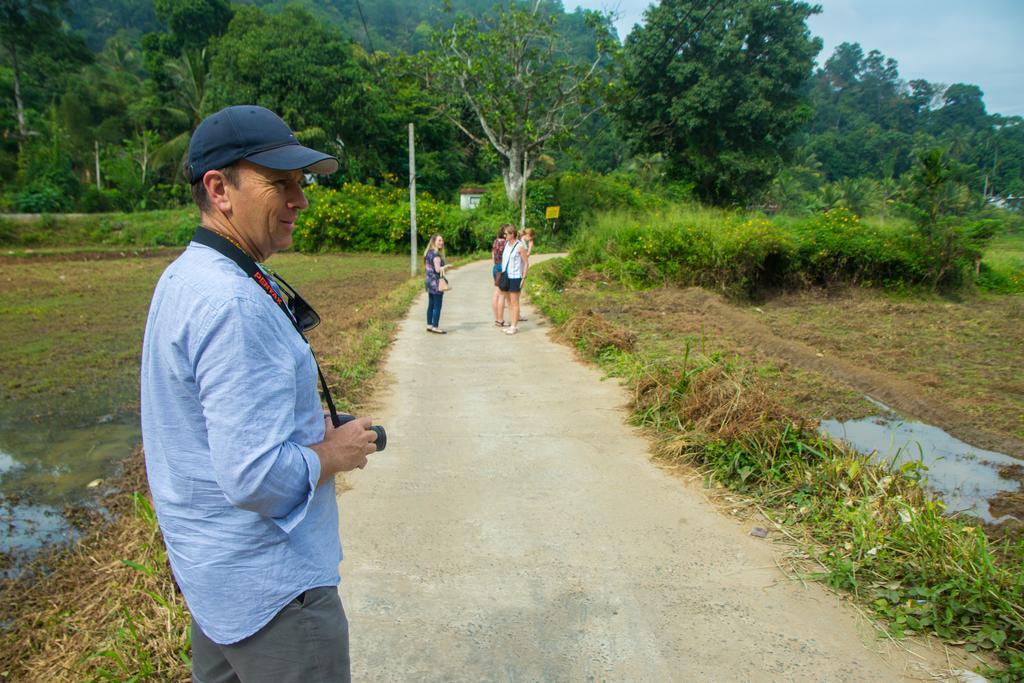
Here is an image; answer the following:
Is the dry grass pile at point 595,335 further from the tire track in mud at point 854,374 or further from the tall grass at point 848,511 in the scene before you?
the tire track in mud at point 854,374

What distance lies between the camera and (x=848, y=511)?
12.2ft

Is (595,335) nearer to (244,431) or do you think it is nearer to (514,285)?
(514,285)

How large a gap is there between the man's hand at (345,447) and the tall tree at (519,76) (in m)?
29.7

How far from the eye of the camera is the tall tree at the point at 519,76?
30.7m

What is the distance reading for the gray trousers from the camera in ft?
4.82

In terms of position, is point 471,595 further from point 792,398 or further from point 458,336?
point 458,336

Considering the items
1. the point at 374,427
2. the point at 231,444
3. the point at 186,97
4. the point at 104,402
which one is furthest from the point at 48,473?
the point at 186,97

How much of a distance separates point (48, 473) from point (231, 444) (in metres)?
5.64

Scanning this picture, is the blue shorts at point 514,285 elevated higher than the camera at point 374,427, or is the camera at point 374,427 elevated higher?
the camera at point 374,427

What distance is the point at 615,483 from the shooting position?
15.5 feet

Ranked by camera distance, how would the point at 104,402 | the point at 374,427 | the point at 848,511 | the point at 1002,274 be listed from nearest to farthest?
the point at 374,427 < the point at 848,511 < the point at 104,402 < the point at 1002,274

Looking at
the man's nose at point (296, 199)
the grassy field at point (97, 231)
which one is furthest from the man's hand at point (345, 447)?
the grassy field at point (97, 231)

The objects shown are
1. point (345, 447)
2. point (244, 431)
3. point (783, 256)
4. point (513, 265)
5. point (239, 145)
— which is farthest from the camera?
point (783, 256)

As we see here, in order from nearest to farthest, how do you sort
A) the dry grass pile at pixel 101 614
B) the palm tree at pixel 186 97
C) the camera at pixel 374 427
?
the camera at pixel 374 427 < the dry grass pile at pixel 101 614 < the palm tree at pixel 186 97
